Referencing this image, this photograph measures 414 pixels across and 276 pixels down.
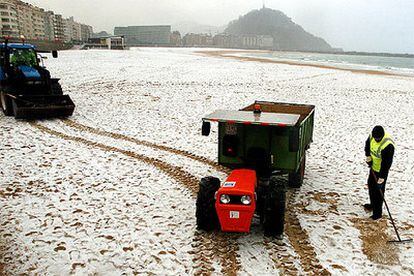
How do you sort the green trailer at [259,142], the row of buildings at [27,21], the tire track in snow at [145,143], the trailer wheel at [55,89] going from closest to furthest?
the green trailer at [259,142] → the tire track in snow at [145,143] → the trailer wheel at [55,89] → the row of buildings at [27,21]

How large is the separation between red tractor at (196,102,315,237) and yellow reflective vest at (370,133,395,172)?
1614 millimetres

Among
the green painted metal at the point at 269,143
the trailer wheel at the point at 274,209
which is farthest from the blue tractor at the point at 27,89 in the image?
the trailer wheel at the point at 274,209

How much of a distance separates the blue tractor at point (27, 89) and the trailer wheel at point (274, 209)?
12.1 metres

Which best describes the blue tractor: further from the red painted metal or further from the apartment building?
the apartment building

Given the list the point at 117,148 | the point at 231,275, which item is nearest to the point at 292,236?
the point at 231,275

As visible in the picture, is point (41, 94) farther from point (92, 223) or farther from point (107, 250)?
point (107, 250)

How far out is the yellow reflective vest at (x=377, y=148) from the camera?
277 inches

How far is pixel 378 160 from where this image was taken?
7.25m

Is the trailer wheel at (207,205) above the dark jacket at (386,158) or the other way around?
the other way around

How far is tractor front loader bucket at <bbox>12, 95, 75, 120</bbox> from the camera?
14805 millimetres

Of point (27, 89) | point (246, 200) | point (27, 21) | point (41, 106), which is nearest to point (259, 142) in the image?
point (246, 200)

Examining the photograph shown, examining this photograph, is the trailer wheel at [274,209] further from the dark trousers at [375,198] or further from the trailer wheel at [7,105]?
the trailer wheel at [7,105]

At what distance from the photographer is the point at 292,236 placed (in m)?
6.83

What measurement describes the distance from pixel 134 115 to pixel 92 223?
10615 millimetres
